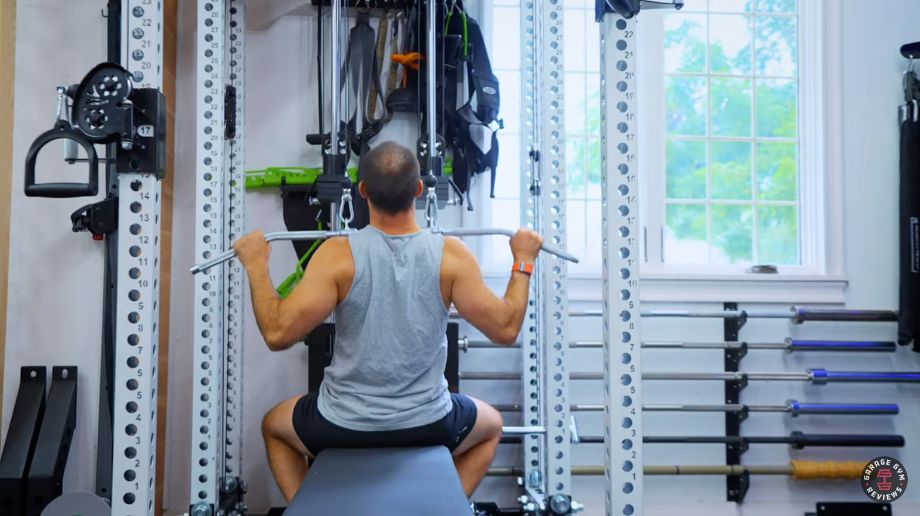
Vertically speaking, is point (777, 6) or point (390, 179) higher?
point (777, 6)

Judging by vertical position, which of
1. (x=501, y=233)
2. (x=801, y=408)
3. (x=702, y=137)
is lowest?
(x=801, y=408)

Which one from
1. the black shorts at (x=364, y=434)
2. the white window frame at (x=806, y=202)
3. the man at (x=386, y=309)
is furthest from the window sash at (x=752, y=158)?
the black shorts at (x=364, y=434)

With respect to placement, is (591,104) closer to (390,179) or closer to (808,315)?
(808,315)

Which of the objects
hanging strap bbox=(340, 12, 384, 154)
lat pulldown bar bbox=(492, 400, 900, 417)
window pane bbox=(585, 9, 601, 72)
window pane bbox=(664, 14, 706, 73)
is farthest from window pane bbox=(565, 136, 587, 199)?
lat pulldown bar bbox=(492, 400, 900, 417)

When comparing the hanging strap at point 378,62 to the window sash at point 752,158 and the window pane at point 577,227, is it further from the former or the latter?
the window sash at point 752,158

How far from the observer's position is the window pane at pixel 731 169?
3.65 m

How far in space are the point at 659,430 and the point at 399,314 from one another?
1.98m

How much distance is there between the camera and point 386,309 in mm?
1908

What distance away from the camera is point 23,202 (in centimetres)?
307

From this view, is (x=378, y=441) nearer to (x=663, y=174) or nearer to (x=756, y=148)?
(x=663, y=174)

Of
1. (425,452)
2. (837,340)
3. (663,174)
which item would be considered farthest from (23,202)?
(837,340)

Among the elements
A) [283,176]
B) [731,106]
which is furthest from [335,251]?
[731,106]

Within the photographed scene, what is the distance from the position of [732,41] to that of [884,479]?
Result: 2459 mm

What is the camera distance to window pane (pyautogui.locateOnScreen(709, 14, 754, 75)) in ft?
12.1
